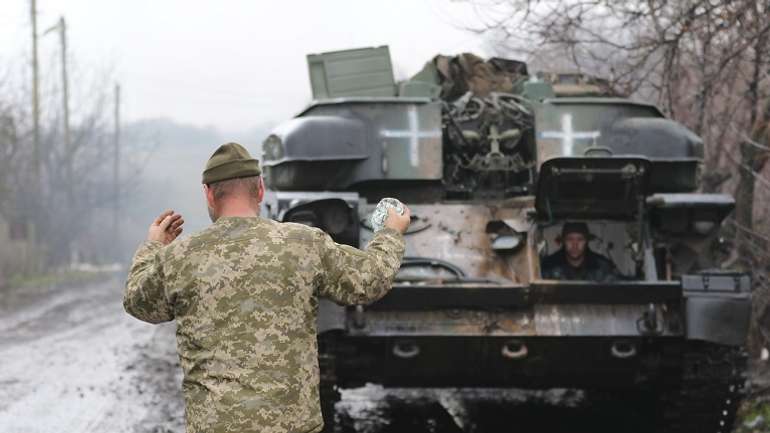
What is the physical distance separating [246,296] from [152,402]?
541 centimetres

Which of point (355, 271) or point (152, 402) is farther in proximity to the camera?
point (152, 402)

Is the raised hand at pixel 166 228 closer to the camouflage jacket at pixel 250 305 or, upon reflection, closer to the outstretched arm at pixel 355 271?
the camouflage jacket at pixel 250 305

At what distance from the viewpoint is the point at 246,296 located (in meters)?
3.65

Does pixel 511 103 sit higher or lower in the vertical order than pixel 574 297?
higher

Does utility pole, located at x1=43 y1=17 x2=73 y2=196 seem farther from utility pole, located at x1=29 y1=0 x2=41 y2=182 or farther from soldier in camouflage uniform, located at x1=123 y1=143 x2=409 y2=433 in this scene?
soldier in camouflage uniform, located at x1=123 y1=143 x2=409 y2=433

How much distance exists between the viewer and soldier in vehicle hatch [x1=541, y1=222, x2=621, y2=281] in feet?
24.7

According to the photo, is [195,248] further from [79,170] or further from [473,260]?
[79,170]

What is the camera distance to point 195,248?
3742mm

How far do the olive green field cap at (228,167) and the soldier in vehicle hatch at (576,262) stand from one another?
397 centimetres

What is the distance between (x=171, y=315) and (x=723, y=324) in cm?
394

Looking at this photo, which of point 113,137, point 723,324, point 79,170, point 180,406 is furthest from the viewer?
point 113,137

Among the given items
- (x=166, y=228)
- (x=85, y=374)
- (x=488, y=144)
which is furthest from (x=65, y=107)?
(x=166, y=228)

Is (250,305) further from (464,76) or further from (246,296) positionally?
(464,76)

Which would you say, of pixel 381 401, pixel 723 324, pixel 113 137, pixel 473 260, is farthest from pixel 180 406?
pixel 113 137
